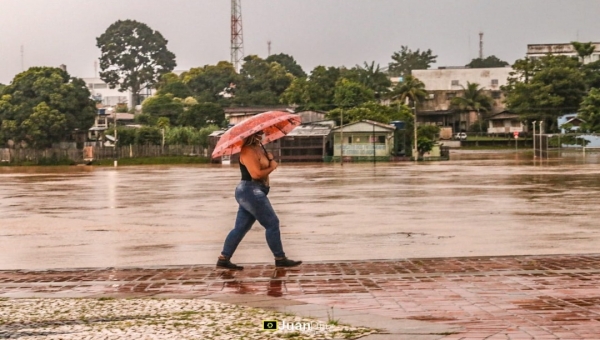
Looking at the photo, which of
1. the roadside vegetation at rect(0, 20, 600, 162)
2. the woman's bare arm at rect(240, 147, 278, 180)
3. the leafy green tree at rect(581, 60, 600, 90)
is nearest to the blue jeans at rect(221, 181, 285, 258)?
the woman's bare arm at rect(240, 147, 278, 180)

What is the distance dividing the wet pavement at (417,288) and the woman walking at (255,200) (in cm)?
25

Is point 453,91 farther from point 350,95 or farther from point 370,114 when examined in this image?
point 370,114

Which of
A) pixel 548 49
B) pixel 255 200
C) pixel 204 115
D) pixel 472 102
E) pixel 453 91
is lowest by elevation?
pixel 255 200

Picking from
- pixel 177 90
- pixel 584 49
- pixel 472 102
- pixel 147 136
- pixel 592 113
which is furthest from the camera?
pixel 177 90

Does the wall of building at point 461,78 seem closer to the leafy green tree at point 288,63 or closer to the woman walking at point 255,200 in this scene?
the leafy green tree at point 288,63

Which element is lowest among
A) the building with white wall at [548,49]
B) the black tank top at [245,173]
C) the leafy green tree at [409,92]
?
the black tank top at [245,173]

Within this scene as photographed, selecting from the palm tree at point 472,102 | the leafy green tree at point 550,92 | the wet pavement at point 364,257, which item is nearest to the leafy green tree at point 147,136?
the leafy green tree at point 550,92

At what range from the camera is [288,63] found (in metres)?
122

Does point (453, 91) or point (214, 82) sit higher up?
point (214, 82)

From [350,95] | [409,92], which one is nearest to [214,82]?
[409,92]

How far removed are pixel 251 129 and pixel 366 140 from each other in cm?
5833

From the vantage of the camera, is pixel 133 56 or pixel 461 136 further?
pixel 133 56

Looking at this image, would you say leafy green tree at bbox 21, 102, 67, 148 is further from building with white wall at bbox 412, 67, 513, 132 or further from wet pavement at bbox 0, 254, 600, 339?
wet pavement at bbox 0, 254, 600, 339

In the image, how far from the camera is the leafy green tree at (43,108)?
241ft
